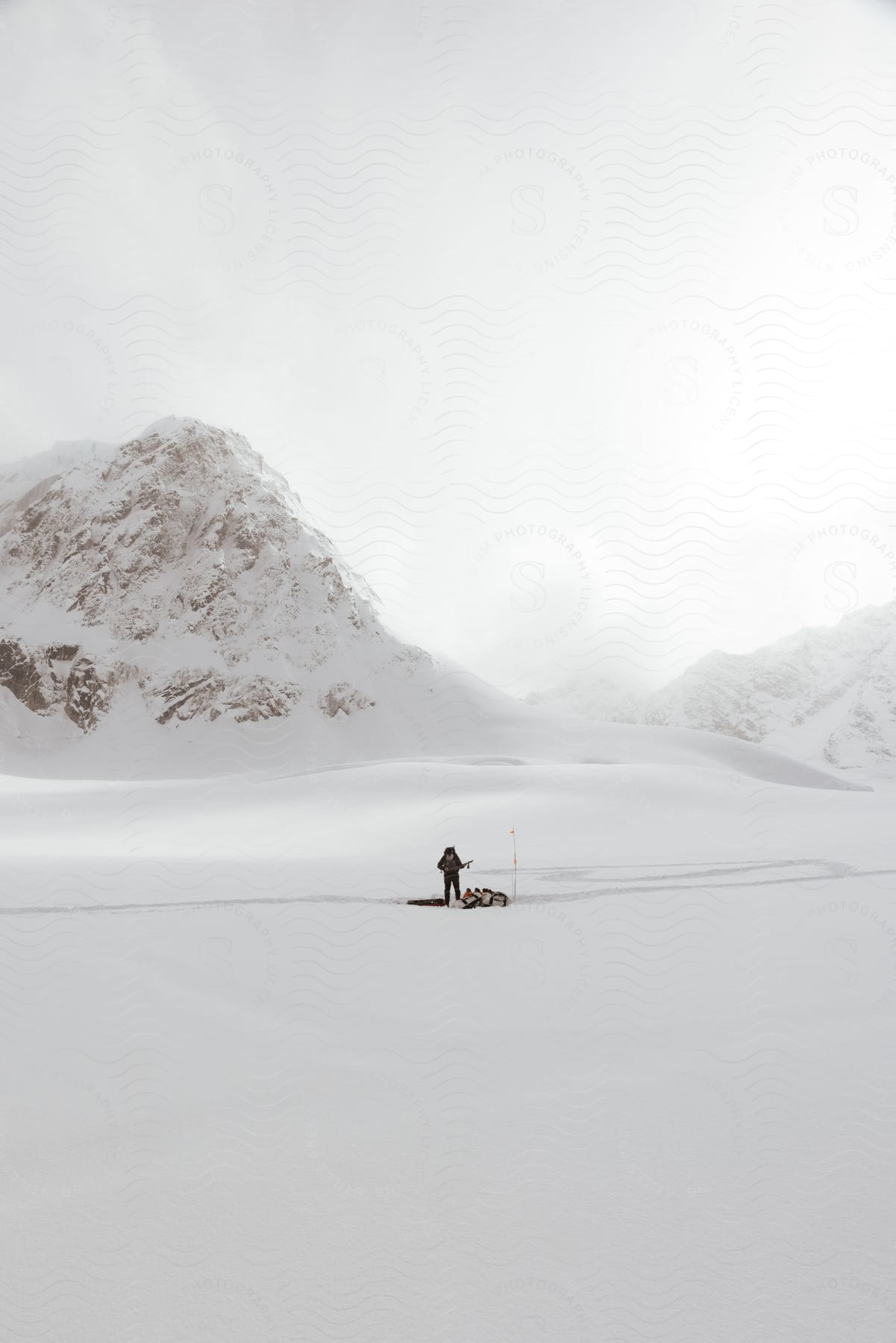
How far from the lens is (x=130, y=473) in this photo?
114 meters

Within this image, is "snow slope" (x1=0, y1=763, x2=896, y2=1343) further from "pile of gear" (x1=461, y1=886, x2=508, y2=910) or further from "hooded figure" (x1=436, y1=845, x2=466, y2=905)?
"hooded figure" (x1=436, y1=845, x2=466, y2=905)

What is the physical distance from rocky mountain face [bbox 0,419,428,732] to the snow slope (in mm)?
85839

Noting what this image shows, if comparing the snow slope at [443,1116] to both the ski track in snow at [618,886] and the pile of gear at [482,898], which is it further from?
the pile of gear at [482,898]

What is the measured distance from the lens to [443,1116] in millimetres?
4891

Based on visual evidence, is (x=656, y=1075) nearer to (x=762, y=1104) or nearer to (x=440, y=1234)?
(x=762, y=1104)

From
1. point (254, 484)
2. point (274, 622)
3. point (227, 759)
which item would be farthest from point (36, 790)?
point (254, 484)

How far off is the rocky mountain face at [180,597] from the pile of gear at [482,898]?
273 feet

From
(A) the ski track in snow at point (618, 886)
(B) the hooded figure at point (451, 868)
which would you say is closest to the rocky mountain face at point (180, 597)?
(A) the ski track in snow at point (618, 886)

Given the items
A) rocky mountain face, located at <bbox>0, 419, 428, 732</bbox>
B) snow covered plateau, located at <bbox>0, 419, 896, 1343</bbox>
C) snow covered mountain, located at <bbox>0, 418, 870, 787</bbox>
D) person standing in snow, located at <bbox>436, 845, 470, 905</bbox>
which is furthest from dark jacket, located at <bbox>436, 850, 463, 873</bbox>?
rocky mountain face, located at <bbox>0, 419, 428, 732</bbox>

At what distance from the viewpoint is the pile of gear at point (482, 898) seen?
1133 cm

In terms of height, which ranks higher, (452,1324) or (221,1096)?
(221,1096)

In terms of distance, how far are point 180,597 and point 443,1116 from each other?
108569 millimetres

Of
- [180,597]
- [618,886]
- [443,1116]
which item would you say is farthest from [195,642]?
[443,1116]

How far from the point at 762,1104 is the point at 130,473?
126804mm
